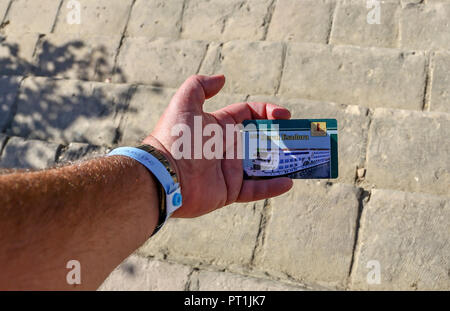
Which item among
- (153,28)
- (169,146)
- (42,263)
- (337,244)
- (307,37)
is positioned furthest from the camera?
(153,28)

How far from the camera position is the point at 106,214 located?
1632 mm

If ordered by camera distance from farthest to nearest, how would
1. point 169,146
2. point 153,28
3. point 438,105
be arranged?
point 153,28, point 438,105, point 169,146

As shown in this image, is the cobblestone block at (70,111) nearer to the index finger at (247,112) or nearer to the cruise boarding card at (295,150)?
the index finger at (247,112)

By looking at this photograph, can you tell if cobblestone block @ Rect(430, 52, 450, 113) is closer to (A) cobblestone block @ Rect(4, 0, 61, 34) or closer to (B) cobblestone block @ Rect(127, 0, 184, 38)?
(B) cobblestone block @ Rect(127, 0, 184, 38)

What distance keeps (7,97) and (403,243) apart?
12.5 feet

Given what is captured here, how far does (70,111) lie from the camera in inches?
148

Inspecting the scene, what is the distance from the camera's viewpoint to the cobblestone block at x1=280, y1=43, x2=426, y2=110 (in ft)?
10.8

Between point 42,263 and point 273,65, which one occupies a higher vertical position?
point 273,65

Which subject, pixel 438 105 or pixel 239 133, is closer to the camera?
pixel 239 133

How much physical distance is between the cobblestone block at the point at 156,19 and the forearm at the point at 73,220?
8.91 feet

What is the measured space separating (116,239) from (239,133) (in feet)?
3.63

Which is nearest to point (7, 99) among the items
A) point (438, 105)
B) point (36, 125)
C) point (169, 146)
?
point (36, 125)

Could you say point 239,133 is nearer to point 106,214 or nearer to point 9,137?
point 106,214

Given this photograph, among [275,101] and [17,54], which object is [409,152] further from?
[17,54]
